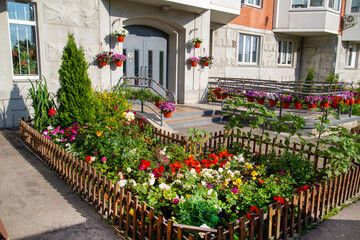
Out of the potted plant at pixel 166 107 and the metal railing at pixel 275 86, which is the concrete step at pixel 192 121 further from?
the metal railing at pixel 275 86

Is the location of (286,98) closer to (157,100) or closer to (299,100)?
(299,100)

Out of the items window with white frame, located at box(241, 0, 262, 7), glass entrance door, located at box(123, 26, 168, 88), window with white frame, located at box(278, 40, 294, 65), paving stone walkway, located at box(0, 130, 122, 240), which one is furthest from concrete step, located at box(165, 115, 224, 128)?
window with white frame, located at box(278, 40, 294, 65)

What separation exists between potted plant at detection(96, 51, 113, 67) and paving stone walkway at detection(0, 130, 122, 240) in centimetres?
440

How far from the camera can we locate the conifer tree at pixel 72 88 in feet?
19.6

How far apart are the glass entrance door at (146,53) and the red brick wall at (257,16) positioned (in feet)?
14.9

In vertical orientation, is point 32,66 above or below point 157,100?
above

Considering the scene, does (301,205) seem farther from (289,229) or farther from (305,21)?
(305,21)

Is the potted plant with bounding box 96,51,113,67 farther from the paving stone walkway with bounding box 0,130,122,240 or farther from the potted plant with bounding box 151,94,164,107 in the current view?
the paving stone walkway with bounding box 0,130,122,240

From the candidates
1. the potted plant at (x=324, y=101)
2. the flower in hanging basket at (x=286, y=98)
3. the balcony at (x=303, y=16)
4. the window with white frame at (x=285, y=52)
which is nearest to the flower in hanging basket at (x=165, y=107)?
the flower in hanging basket at (x=286, y=98)

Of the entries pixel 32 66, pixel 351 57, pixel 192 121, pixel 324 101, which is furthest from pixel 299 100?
pixel 351 57

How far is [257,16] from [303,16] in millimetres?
2726

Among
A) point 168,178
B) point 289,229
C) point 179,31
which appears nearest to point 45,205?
point 168,178

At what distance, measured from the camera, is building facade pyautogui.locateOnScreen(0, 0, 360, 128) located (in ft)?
25.6

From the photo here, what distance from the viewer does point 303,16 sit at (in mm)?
15867
